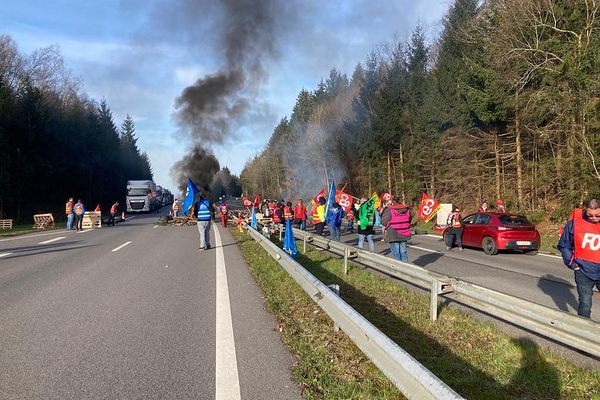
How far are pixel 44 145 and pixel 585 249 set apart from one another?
163ft

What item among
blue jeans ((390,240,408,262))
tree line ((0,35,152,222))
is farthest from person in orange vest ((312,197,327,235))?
tree line ((0,35,152,222))

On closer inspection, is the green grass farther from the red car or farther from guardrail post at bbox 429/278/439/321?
the red car

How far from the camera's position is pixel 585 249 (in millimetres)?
5684

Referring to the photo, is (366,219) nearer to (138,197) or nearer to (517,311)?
(517,311)

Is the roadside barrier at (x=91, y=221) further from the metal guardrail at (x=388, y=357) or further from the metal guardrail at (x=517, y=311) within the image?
the metal guardrail at (x=388, y=357)

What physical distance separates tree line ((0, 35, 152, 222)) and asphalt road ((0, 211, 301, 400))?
A: 36.5 meters

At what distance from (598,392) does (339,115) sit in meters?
48.5

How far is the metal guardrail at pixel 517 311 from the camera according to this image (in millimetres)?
4020

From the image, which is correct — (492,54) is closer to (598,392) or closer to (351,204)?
(351,204)

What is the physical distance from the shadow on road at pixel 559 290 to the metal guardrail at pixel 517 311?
273cm

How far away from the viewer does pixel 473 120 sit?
2750cm

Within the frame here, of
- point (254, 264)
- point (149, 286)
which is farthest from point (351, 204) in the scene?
point (149, 286)

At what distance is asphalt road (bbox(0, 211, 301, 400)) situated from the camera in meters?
3.88

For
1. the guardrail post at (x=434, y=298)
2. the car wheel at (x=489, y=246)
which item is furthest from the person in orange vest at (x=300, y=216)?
the guardrail post at (x=434, y=298)
